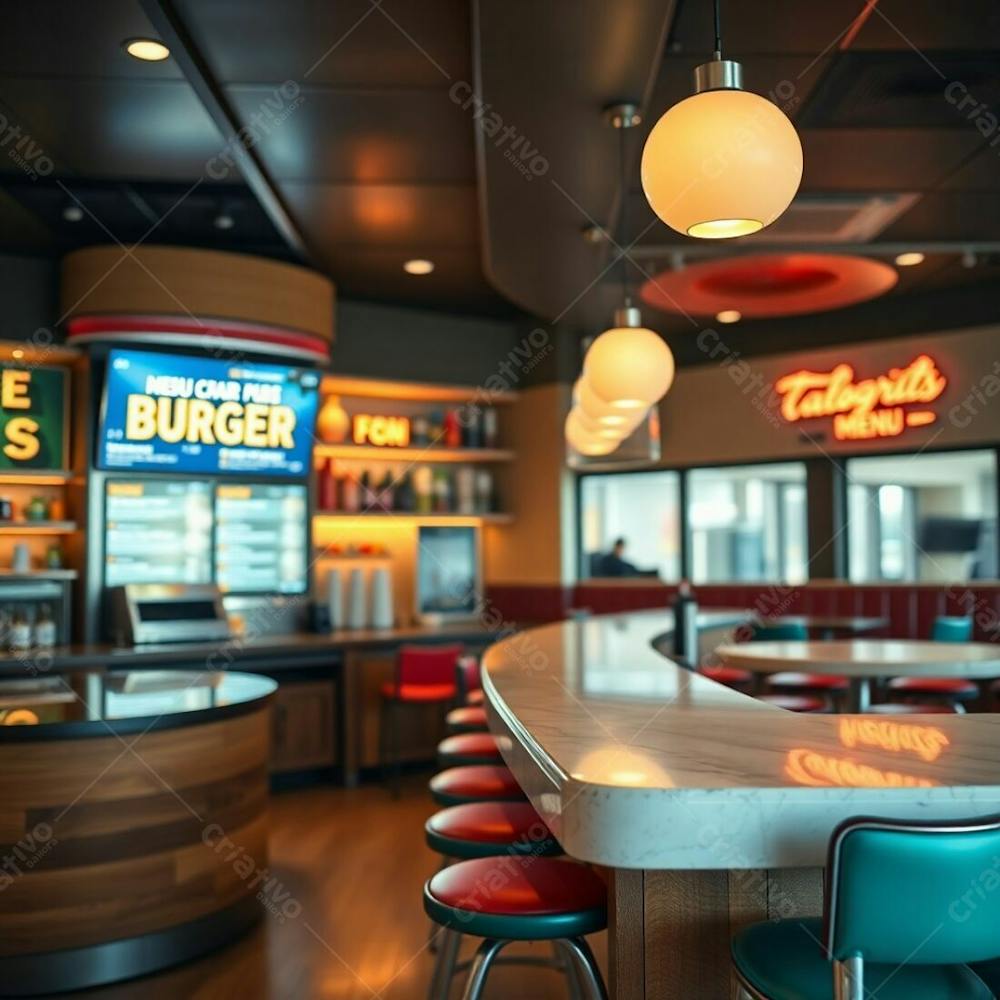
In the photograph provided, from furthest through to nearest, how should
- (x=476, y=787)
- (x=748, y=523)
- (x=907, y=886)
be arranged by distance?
(x=748, y=523)
(x=476, y=787)
(x=907, y=886)

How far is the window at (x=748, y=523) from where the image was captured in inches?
289

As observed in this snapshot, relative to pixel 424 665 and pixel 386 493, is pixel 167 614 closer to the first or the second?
pixel 424 665

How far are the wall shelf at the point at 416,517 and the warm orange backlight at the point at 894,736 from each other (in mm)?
4726

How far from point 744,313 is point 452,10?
156 inches

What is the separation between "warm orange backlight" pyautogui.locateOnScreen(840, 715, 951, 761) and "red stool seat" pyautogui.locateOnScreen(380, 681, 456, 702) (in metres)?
3.58

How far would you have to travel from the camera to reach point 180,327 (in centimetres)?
548

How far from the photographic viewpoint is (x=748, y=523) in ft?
24.7

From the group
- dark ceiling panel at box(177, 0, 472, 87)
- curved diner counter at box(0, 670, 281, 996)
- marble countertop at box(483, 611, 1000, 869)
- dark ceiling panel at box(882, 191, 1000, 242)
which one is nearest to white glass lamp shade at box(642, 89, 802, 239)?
marble countertop at box(483, 611, 1000, 869)

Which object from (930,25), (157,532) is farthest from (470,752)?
(157,532)

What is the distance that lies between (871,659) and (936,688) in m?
1.16

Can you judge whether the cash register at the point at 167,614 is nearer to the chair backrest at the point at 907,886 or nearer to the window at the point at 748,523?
the window at the point at 748,523

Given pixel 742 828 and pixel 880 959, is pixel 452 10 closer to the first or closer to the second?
pixel 742 828

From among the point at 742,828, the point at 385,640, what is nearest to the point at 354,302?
the point at 385,640

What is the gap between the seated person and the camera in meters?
7.75
